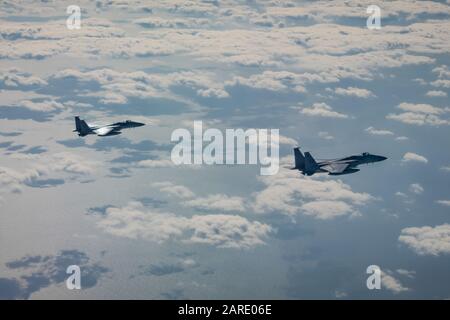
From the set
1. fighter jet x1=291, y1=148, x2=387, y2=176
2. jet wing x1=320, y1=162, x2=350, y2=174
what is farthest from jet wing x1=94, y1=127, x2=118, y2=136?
jet wing x1=320, y1=162, x2=350, y2=174

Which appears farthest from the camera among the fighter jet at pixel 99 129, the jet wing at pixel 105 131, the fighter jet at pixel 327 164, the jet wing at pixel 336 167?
the jet wing at pixel 105 131

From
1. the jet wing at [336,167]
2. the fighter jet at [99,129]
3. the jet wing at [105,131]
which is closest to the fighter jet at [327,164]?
the jet wing at [336,167]

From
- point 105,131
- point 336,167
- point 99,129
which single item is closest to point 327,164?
point 336,167

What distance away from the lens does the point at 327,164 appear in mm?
127688

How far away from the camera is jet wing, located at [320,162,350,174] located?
4829 inches

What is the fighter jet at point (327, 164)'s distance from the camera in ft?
391

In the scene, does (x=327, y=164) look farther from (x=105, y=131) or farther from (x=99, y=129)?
(x=99, y=129)

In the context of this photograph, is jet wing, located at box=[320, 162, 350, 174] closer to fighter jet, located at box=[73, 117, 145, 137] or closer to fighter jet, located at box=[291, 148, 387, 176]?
fighter jet, located at box=[291, 148, 387, 176]

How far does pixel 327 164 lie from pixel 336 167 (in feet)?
9.32

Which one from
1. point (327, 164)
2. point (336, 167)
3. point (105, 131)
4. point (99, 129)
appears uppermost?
point (99, 129)

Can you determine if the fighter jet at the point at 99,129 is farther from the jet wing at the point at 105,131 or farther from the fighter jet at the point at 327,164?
the fighter jet at the point at 327,164

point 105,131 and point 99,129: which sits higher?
point 99,129
